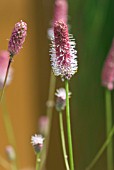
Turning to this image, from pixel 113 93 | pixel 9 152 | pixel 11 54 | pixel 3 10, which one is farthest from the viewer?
pixel 113 93

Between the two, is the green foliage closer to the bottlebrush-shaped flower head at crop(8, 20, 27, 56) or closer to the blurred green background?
the blurred green background

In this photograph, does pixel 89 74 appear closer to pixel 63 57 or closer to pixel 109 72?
pixel 109 72

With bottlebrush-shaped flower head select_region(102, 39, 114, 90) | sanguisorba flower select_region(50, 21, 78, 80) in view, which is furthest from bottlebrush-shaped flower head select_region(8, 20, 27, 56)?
bottlebrush-shaped flower head select_region(102, 39, 114, 90)

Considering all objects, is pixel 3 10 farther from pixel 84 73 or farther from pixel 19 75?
pixel 84 73

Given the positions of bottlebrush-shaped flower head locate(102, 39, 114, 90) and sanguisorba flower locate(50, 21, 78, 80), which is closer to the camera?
sanguisorba flower locate(50, 21, 78, 80)

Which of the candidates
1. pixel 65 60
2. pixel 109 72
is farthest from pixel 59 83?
pixel 65 60

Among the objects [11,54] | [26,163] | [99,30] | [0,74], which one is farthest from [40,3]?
[11,54]

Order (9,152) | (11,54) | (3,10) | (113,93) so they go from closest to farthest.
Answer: (11,54) < (9,152) < (3,10) < (113,93)
